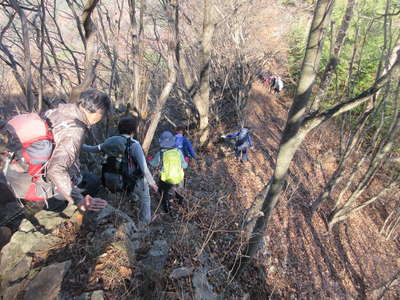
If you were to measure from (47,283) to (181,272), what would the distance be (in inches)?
51.1

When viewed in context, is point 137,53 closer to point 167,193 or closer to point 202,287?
point 167,193

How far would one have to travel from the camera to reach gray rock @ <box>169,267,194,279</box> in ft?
8.16

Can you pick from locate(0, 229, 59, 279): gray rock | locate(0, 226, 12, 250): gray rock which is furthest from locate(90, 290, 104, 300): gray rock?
locate(0, 226, 12, 250): gray rock

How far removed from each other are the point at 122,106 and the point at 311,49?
551 centimetres

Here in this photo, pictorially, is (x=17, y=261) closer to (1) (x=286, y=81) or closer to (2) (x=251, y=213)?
(2) (x=251, y=213)

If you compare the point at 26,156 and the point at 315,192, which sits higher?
the point at 26,156

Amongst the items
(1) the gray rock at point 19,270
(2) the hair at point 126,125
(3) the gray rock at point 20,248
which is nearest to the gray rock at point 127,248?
(3) the gray rock at point 20,248

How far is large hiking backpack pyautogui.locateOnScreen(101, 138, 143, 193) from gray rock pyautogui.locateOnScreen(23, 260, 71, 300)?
1.17 metres

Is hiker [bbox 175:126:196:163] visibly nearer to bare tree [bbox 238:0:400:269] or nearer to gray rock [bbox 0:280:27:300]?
bare tree [bbox 238:0:400:269]

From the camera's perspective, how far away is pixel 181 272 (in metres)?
2.56

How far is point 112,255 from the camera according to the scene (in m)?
2.24

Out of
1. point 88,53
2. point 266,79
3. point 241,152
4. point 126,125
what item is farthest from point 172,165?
point 266,79

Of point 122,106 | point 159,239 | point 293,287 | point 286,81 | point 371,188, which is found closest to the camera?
point 159,239

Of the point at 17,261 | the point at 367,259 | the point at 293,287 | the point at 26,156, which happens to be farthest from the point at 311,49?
the point at 367,259
